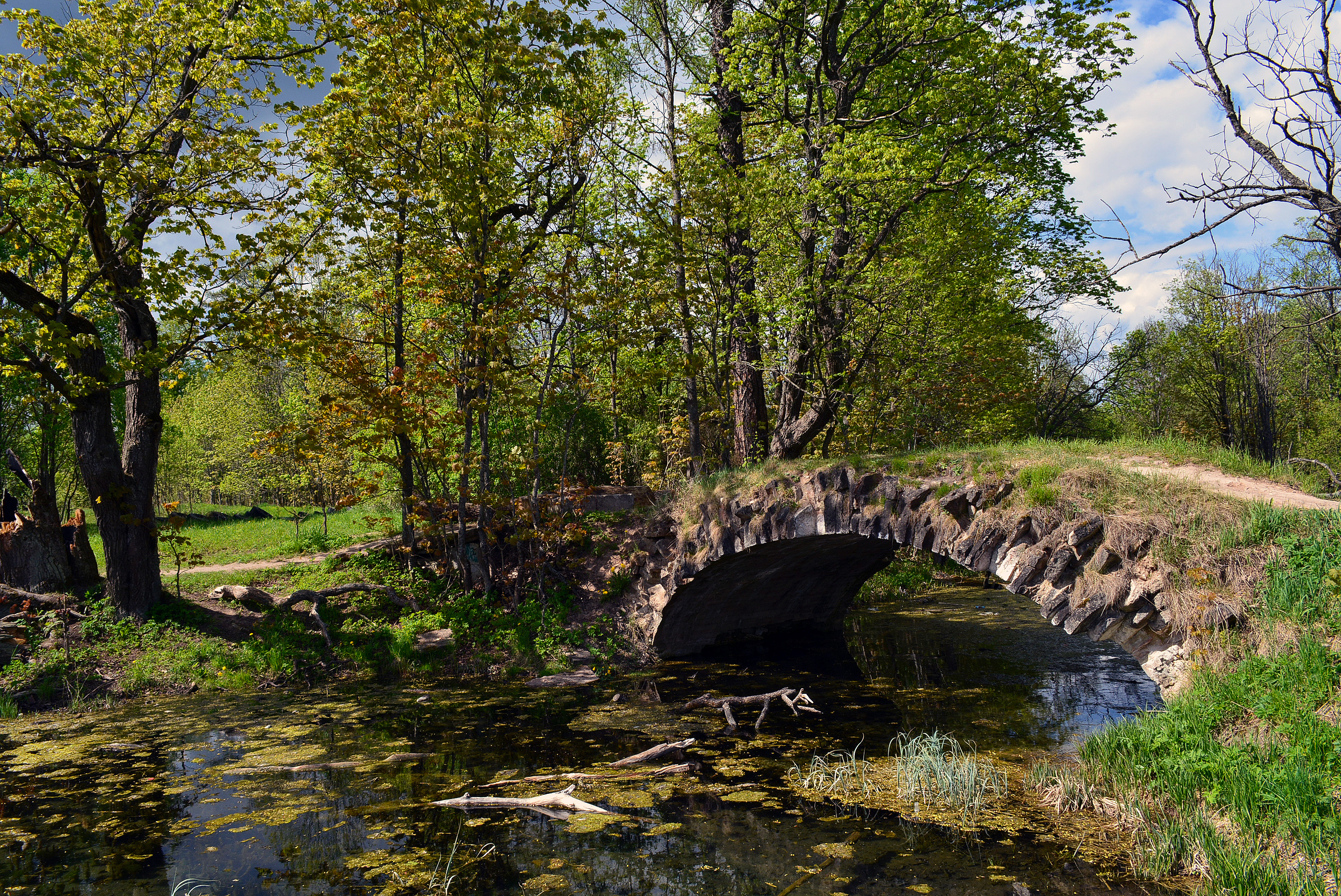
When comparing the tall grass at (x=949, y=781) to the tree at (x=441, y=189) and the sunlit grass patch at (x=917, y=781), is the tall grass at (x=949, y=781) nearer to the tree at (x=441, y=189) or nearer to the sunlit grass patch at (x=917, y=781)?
the sunlit grass patch at (x=917, y=781)

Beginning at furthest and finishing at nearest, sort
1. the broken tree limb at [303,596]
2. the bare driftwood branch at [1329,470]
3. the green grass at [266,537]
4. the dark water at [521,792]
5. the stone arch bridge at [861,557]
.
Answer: the green grass at [266,537] → the broken tree limb at [303,596] → the stone arch bridge at [861,557] → the bare driftwood branch at [1329,470] → the dark water at [521,792]

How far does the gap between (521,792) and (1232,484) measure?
767 centimetres

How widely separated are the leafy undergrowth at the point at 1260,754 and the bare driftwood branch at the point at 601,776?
3.74m

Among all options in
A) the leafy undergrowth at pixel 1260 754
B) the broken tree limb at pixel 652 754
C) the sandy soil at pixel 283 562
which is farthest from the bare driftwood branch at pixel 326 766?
the sandy soil at pixel 283 562

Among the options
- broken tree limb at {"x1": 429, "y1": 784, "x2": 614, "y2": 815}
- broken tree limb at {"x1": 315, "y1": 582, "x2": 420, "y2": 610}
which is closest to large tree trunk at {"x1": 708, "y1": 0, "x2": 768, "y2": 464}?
broken tree limb at {"x1": 315, "y1": 582, "x2": 420, "y2": 610}

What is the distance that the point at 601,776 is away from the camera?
7.62 meters

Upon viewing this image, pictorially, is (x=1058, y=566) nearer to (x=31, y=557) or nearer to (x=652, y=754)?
(x=652, y=754)

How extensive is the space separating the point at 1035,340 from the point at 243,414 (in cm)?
3467

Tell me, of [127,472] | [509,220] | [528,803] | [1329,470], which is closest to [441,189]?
[509,220]

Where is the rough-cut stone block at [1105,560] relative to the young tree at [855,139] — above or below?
below

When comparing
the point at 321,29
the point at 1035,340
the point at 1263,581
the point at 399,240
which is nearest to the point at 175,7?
the point at 321,29

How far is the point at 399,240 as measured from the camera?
575 inches

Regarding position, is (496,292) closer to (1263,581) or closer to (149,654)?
(149,654)

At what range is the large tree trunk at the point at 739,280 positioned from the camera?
15000 millimetres
